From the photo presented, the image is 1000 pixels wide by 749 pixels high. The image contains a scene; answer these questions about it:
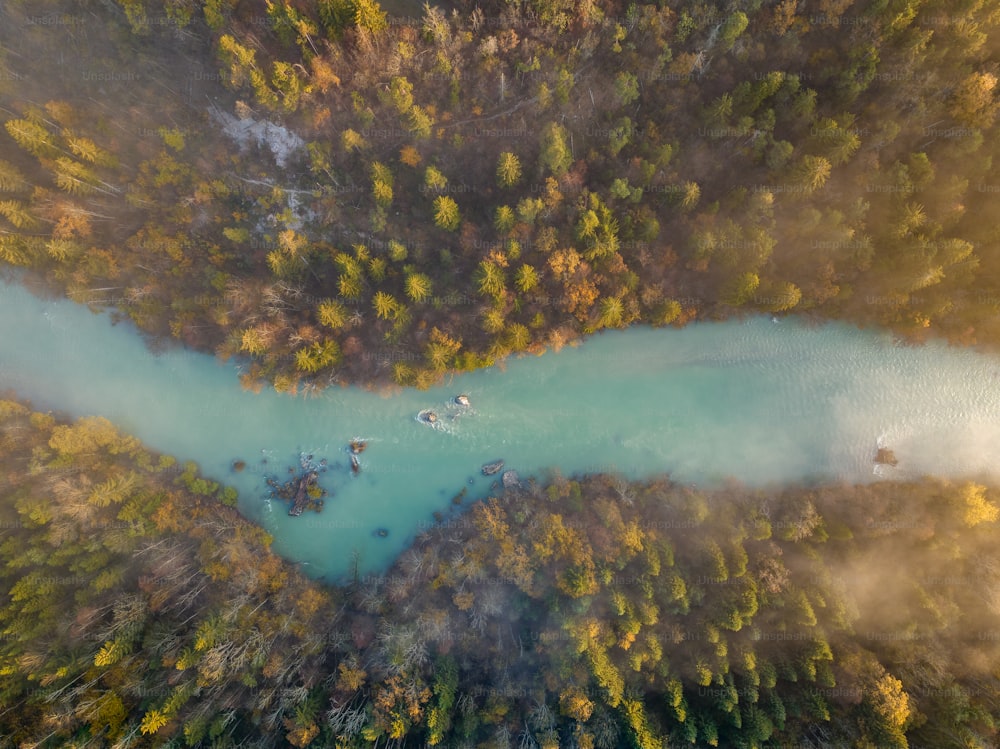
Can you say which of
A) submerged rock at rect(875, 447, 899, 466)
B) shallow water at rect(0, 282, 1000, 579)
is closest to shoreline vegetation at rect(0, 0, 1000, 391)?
shallow water at rect(0, 282, 1000, 579)

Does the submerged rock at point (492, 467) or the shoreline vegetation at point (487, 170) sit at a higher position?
the shoreline vegetation at point (487, 170)

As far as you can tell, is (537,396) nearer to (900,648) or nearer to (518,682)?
(518,682)

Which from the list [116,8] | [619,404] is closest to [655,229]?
[619,404]

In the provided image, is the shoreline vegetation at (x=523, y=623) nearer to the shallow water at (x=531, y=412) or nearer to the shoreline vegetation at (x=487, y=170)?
the shallow water at (x=531, y=412)

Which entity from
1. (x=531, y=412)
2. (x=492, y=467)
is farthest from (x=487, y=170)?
(x=492, y=467)

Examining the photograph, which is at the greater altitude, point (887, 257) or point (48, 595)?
point (887, 257)

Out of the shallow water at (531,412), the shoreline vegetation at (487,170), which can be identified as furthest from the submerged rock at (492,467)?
the shoreline vegetation at (487,170)
